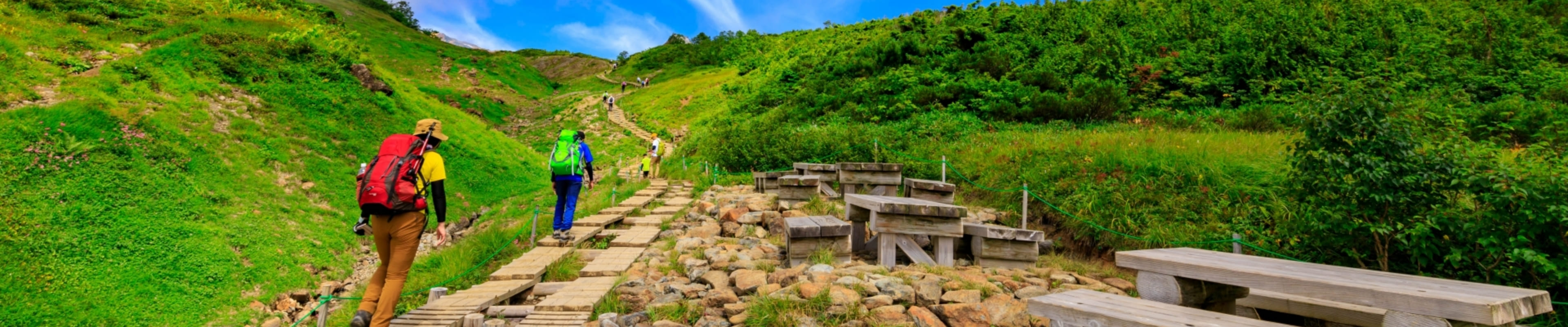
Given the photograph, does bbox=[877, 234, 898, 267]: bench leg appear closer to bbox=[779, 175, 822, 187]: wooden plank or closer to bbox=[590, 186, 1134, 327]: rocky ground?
bbox=[590, 186, 1134, 327]: rocky ground

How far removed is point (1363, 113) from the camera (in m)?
4.41

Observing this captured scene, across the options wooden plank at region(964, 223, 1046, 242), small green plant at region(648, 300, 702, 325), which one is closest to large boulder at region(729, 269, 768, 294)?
small green plant at region(648, 300, 702, 325)

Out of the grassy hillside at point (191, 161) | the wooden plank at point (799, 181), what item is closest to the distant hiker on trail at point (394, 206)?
the grassy hillside at point (191, 161)

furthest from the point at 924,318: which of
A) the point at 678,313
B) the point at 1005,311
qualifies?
the point at 678,313

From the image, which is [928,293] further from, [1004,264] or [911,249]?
[1004,264]

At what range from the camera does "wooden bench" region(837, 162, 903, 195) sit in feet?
29.3

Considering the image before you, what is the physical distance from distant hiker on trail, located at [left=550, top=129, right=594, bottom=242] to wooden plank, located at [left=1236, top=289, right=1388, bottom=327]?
258 inches

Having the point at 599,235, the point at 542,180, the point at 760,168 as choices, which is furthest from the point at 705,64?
the point at 599,235

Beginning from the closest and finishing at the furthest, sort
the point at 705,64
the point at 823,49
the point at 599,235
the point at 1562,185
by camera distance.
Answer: the point at 1562,185 < the point at 599,235 < the point at 823,49 < the point at 705,64

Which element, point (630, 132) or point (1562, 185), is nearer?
point (1562, 185)

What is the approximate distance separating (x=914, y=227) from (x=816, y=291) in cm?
151

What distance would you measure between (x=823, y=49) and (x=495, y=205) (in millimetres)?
21720

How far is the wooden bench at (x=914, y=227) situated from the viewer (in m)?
5.30

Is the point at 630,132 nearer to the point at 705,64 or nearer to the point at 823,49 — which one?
the point at 823,49
